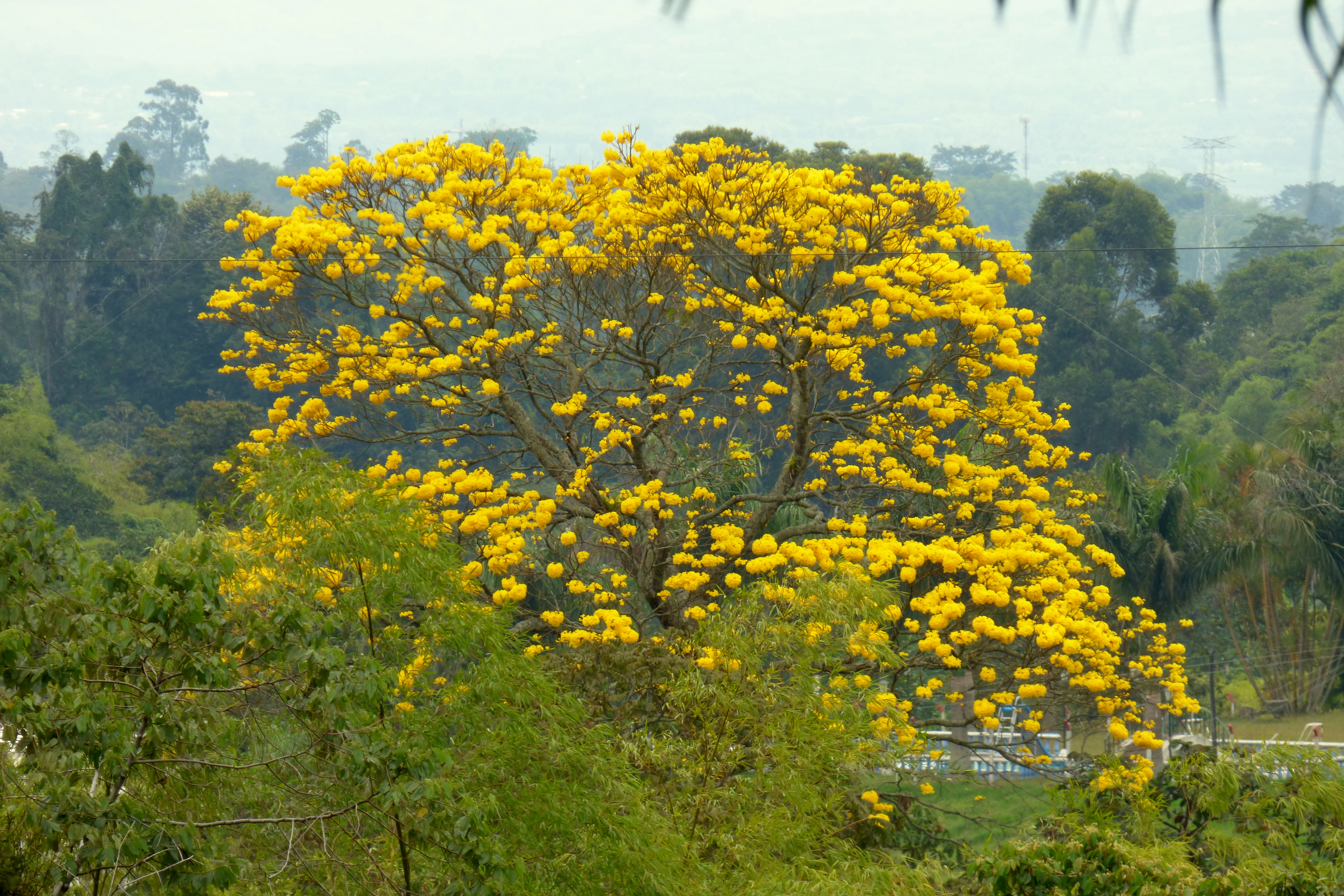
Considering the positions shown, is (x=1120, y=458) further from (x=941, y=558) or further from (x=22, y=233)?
(x=22, y=233)

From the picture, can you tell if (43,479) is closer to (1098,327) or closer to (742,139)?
(742,139)

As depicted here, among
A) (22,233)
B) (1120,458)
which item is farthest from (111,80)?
(1120,458)

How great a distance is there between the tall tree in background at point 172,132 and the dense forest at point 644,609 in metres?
83.2

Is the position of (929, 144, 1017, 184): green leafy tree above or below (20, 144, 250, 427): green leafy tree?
above

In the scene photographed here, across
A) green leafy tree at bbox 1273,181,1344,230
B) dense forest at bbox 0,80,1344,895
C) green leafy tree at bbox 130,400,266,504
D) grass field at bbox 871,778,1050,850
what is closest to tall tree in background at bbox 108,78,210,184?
green leafy tree at bbox 130,400,266,504

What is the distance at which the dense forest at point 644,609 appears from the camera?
13.5ft

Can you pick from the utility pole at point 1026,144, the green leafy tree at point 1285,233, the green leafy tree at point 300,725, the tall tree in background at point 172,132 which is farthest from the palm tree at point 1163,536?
the utility pole at point 1026,144

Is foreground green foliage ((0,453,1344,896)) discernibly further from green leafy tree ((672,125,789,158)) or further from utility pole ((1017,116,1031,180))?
utility pole ((1017,116,1031,180))

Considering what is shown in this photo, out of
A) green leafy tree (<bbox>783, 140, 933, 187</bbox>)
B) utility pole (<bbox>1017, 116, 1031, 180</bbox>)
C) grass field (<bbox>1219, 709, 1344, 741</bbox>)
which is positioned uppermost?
utility pole (<bbox>1017, 116, 1031, 180</bbox>)

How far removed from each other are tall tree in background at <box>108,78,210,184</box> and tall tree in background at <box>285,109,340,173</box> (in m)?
10.2

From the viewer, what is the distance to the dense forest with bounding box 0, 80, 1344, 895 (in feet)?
13.5

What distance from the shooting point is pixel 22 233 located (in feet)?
129

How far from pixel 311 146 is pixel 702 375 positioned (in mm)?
79951

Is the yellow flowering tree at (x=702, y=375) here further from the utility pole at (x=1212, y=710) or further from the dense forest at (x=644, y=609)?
the utility pole at (x=1212, y=710)
